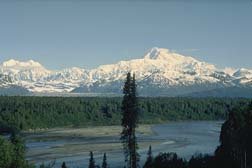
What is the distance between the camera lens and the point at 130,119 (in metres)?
41.2

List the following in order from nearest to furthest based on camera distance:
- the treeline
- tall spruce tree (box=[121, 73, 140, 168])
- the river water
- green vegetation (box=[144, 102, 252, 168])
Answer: tall spruce tree (box=[121, 73, 140, 168])
green vegetation (box=[144, 102, 252, 168])
the river water
the treeline

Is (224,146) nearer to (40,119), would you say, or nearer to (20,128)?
(20,128)

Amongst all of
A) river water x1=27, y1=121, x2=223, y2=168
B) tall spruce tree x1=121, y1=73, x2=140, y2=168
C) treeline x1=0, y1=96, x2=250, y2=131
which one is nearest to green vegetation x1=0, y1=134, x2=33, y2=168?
tall spruce tree x1=121, y1=73, x2=140, y2=168

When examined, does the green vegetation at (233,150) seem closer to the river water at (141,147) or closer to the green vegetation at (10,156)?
the river water at (141,147)

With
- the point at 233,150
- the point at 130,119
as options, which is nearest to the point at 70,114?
the point at 233,150

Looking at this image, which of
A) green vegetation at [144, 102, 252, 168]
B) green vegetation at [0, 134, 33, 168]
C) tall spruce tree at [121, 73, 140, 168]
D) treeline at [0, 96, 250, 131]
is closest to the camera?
tall spruce tree at [121, 73, 140, 168]

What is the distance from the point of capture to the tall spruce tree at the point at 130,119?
4091 cm

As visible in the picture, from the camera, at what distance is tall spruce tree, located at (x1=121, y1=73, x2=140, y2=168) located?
40906mm

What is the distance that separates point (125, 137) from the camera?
4109 cm

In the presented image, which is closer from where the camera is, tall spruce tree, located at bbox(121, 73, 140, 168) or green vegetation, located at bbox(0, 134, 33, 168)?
tall spruce tree, located at bbox(121, 73, 140, 168)

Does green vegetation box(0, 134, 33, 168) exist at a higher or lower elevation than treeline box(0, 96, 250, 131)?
lower

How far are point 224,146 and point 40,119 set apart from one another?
110 m

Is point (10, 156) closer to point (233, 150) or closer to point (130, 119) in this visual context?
point (130, 119)

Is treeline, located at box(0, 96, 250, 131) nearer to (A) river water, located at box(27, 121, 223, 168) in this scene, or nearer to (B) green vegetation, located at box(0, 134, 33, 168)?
(A) river water, located at box(27, 121, 223, 168)
